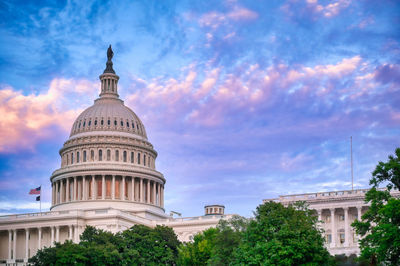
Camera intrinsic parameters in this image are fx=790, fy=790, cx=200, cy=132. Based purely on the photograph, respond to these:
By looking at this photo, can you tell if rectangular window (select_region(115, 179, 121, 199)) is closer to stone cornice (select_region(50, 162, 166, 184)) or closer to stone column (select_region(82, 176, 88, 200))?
stone cornice (select_region(50, 162, 166, 184))

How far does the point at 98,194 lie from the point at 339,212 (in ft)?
225

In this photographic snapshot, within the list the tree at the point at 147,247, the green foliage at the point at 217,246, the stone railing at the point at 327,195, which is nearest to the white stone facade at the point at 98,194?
the tree at the point at 147,247

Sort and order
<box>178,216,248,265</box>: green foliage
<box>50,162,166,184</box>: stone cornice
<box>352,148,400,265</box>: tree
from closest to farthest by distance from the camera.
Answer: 1. <box>352,148,400,265</box>: tree
2. <box>178,216,248,265</box>: green foliage
3. <box>50,162,166,184</box>: stone cornice

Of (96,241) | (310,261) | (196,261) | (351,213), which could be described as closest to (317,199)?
(351,213)

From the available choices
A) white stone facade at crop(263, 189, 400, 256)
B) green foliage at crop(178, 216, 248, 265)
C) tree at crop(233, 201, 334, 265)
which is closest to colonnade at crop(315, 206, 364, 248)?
white stone facade at crop(263, 189, 400, 256)

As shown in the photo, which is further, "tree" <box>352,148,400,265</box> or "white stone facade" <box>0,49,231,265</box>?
"white stone facade" <box>0,49,231,265</box>

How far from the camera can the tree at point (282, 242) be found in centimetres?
8844

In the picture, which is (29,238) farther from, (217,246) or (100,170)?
(217,246)

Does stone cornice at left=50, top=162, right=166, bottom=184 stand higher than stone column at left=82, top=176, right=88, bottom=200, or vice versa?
stone cornice at left=50, top=162, right=166, bottom=184

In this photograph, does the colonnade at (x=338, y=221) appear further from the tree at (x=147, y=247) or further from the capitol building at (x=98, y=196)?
the capitol building at (x=98, y=196)

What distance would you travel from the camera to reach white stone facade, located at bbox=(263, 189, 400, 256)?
138 m

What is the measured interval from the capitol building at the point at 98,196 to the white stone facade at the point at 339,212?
34.2 m

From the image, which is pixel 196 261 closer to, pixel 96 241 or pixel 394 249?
pixel 96 241

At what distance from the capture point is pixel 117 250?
135875 millimetres
